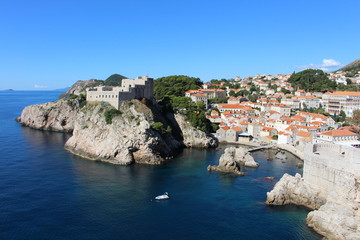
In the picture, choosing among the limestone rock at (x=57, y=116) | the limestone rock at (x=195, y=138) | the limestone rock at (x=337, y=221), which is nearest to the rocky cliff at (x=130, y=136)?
the limestone rock at (x=195, y=138)

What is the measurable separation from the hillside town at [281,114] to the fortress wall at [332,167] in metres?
11.5

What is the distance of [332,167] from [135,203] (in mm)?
16607

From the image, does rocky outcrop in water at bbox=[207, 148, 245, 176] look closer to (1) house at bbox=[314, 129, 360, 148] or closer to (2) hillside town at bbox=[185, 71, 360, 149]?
(2) hillside town at bbox=[185, 71, 360, 149]

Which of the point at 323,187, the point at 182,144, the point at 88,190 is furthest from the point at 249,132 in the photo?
the point at 88,190

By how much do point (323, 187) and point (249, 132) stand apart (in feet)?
106

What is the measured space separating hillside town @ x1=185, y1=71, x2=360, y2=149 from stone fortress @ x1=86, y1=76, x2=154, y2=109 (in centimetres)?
1547

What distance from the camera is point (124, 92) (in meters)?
45.1

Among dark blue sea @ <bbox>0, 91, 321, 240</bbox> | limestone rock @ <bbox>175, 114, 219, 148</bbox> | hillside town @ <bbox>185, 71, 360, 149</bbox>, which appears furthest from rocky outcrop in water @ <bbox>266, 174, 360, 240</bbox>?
limestone rock @ <bbox>175, 114, 219, 148</bbox>

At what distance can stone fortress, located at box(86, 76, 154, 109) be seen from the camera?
4466 cm

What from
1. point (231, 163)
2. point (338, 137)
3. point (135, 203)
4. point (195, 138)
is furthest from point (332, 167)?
point (195, 138)

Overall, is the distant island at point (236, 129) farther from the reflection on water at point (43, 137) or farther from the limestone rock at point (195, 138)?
the reflection on water at point (43, 137)

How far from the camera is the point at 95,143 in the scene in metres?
41.0

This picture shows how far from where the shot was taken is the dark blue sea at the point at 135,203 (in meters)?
21.5

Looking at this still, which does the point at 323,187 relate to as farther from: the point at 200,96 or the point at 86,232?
the point at 200,96
